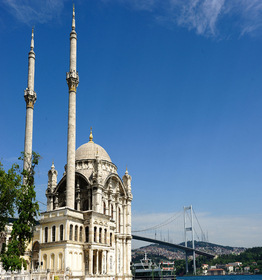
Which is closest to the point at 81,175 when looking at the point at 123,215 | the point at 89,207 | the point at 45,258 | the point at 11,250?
the point at 89,207

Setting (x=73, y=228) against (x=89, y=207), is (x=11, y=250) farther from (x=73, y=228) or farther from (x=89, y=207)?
(x=89, y=207)

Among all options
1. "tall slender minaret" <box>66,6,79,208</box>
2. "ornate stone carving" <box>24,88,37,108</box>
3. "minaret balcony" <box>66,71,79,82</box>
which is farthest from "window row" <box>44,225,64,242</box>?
"minaret balcony" <box>66,71,79,82</box>

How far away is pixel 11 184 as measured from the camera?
33.7m

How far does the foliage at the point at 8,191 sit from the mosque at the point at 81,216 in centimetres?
533

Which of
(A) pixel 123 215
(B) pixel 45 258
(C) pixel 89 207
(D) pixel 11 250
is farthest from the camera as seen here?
(A) pixel 123 215

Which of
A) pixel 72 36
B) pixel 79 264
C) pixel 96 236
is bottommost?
pixel 79 264

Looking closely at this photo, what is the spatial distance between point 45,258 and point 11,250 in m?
5.66

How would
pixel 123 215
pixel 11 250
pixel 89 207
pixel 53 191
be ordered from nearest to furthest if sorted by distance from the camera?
1. pixel 11 250
2. pixel 89 207
3. pixel 53 191
4. pixel 123 215

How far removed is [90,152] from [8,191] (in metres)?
21.8

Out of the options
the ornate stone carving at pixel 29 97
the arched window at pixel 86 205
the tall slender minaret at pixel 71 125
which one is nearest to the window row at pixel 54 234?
the tall slender minaret at pixel 71 125

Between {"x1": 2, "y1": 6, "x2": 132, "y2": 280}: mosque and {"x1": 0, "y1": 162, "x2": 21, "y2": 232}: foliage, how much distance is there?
5.33 meters

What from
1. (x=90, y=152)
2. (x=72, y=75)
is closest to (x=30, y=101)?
(x=72, y=75)

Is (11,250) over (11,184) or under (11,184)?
under

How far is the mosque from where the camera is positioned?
37.9 metres
